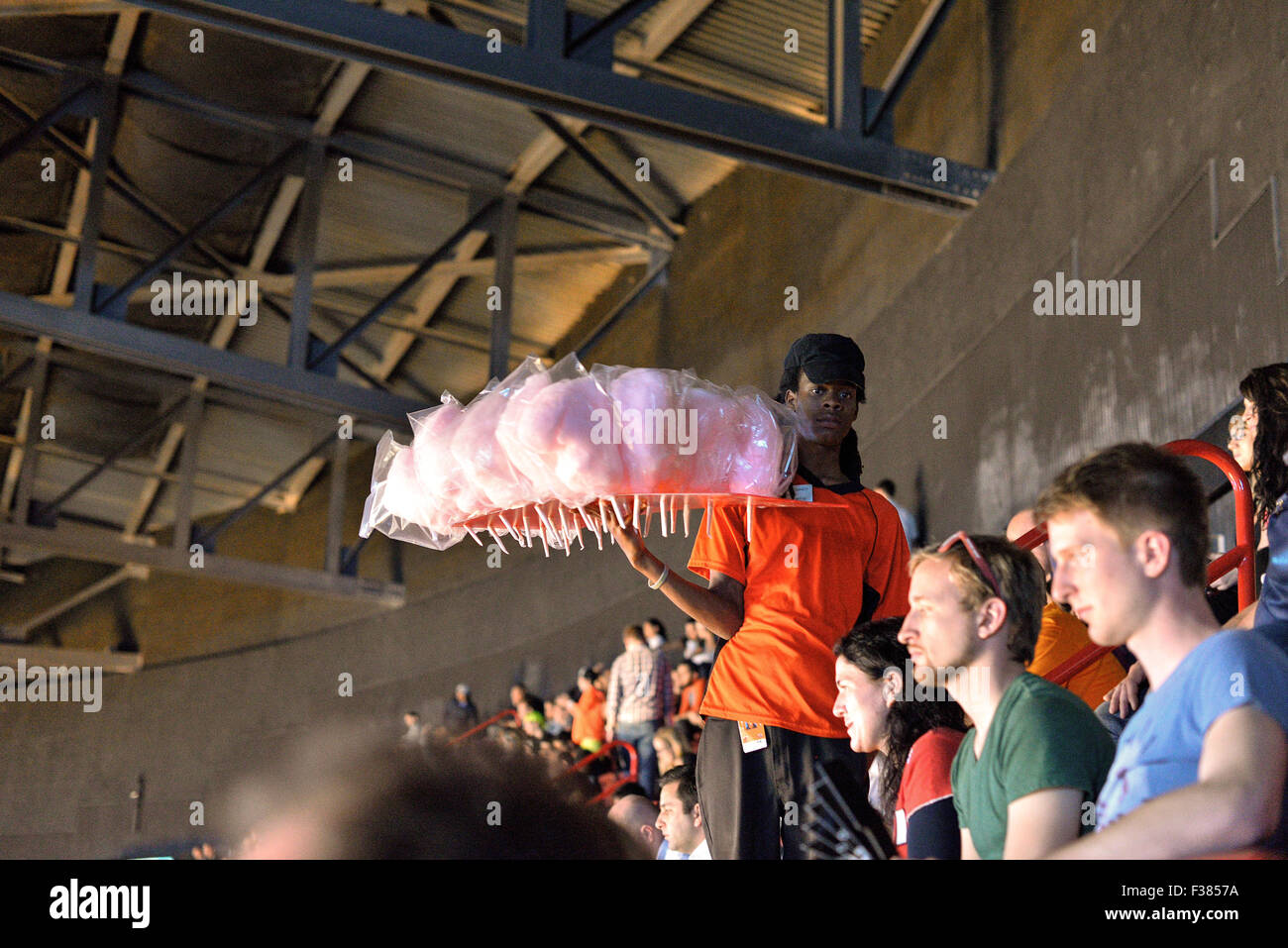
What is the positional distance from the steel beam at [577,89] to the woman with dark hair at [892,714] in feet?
17.4

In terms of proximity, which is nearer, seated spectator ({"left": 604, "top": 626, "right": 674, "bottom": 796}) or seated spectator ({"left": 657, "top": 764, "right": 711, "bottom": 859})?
seated spectator ({"left": 657, "top": 764, "right": 711, "bottom": 859})

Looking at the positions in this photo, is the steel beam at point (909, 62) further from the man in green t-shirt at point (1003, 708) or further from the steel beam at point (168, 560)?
the steel beam at point (168, 560)

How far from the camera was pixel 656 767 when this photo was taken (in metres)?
8.31

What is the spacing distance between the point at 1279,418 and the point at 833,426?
1.01 meters

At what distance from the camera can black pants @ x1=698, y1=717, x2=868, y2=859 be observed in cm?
249

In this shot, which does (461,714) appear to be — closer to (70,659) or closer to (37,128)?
(37,128)

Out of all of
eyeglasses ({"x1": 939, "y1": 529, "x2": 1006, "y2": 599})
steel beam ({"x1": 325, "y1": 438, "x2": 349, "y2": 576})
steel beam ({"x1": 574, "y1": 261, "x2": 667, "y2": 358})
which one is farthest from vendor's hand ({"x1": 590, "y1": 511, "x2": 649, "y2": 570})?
steel beam ({"x1": 325, "y1": 438, "x2": 349, "y2": 576})

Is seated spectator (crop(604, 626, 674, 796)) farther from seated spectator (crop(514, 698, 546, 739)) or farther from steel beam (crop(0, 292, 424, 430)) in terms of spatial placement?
steel beam (crop(0, 292, 424, 430))

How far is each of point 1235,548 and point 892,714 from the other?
1.19 meters

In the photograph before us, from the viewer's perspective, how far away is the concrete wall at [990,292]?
5.55 metres

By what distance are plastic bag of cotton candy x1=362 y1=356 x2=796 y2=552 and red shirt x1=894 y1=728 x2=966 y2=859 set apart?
0.58m

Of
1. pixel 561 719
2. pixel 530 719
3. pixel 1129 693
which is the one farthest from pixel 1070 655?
pixel 561 719
